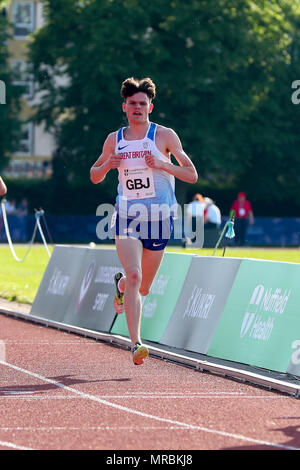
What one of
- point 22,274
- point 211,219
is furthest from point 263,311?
point 211,219

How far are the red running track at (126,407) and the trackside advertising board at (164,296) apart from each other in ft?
3.42

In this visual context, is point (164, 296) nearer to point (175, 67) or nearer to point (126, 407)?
point (126, 407)

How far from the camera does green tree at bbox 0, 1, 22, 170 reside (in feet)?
172

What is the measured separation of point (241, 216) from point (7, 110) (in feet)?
55.1

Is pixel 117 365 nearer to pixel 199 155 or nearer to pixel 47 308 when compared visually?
pixel 47 308

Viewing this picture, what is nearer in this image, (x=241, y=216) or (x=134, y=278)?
(x=134, y=278)

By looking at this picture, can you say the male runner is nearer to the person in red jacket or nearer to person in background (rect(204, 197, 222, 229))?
person in background (rect(204, 197, 222, 229))

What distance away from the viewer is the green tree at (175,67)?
1841 inches

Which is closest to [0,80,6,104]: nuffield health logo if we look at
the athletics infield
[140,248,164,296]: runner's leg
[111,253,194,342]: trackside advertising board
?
[111,253,194,342]: trackside advertising board

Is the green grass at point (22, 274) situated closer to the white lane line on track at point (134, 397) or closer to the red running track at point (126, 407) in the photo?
the red running track at point (126, 407)

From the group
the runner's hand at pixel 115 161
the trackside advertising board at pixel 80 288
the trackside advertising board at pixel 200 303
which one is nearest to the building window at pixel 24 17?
the trackside advertising board at pixel 80 288

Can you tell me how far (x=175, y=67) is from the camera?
47812 millimetres

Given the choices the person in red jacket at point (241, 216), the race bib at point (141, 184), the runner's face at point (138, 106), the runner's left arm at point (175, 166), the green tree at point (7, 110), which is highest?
the green tree at point (7, 110)

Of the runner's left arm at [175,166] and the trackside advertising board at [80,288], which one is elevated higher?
the runner's left arm at [175,166]
